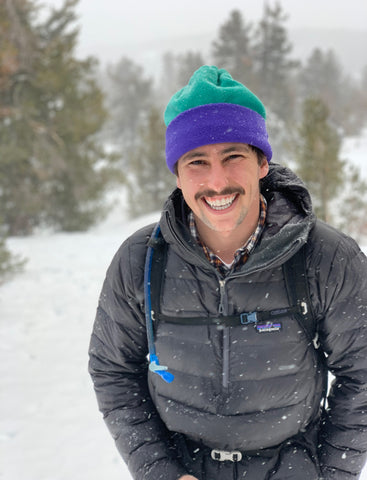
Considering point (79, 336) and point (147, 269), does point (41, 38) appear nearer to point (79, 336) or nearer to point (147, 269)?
point (79, 336)

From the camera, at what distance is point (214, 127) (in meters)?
1.68

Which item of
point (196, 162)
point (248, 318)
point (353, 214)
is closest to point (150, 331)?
point (248, 318)

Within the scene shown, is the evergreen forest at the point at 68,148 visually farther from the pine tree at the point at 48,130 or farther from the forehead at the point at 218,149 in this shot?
the forehead at the point at 218,149

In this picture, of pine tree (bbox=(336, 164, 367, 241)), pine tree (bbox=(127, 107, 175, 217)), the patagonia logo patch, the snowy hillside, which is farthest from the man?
pine tree (bbox=(127, 107, 175, 217))

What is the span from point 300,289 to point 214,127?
2.47 ft

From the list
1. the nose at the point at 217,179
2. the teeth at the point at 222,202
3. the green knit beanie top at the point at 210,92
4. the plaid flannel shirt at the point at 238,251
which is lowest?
the plaid flannel shirt at the point at 238,251

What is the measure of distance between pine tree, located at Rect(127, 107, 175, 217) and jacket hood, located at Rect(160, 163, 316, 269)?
18790 mm

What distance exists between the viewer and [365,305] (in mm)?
1604

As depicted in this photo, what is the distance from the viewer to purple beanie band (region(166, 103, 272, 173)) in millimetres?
1688

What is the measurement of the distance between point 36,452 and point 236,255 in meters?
2.70

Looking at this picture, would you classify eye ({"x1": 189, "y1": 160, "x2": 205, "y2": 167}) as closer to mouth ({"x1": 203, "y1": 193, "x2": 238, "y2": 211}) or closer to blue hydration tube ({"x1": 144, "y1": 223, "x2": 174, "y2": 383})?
mouth ({"x1": 203, "y1": 193, "x2": 238, "y2": 211})

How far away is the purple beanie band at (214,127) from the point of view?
5.54ft

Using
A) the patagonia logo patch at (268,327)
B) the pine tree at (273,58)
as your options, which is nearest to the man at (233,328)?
the patagonia logo patch at (268,327)

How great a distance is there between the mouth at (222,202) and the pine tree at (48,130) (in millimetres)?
Result: 14579
